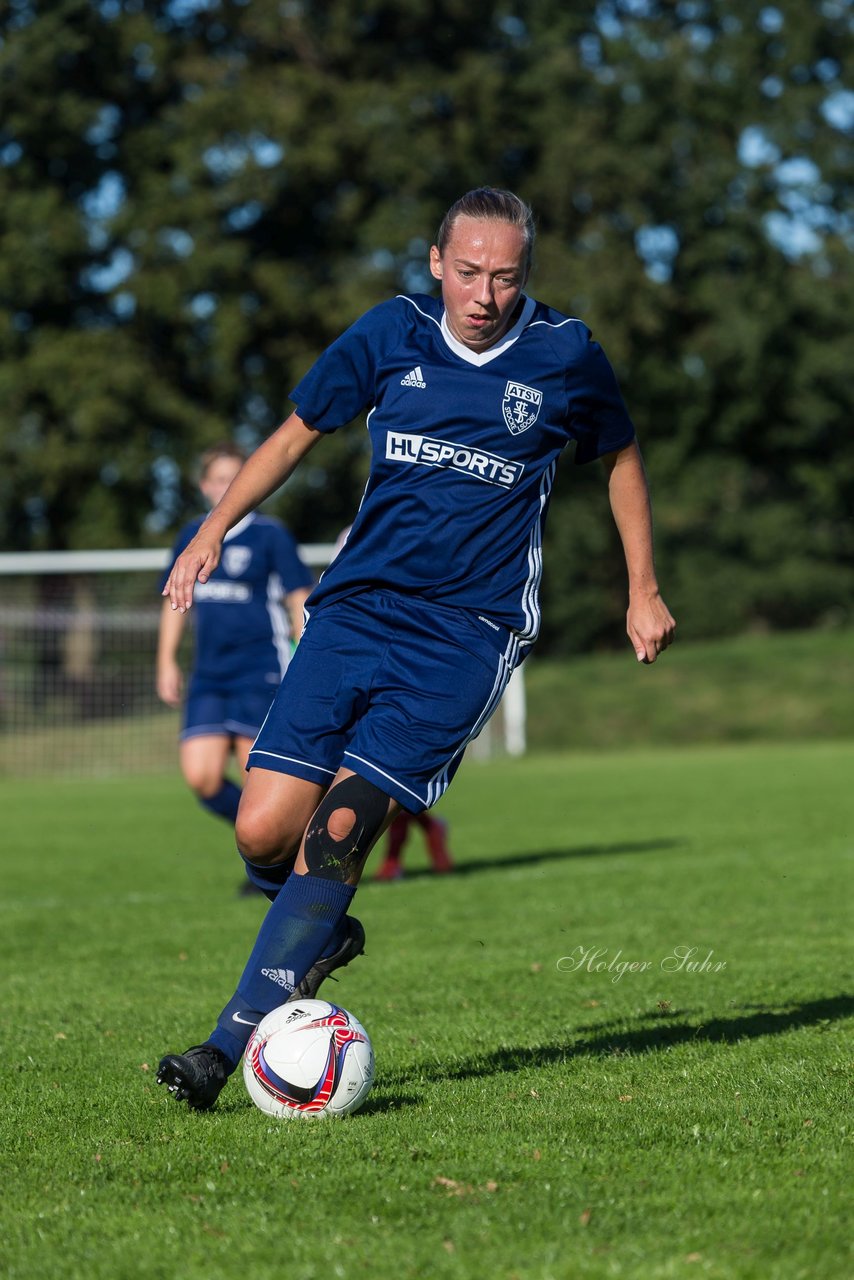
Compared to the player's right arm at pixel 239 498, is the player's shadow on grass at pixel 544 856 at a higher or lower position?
lower

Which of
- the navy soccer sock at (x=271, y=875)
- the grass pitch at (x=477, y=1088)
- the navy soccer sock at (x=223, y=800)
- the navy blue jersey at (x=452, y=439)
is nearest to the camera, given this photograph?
the grass pitch at (x=477, y=1088)

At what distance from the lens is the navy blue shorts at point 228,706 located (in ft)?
29.7

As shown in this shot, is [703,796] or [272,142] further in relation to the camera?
[272,142]

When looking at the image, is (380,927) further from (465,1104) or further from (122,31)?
(122,31)

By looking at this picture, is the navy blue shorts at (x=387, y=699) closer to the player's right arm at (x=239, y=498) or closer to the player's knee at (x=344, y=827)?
the player's knee at (x=344, y=827)

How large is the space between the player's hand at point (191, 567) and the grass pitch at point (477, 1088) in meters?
1.30

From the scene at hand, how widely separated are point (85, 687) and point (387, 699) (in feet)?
63.6

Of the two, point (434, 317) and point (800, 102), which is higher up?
point (800, 102)

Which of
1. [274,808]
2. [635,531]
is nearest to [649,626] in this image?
[635,531]

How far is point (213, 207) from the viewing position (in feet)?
106

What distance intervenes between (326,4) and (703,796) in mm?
24194

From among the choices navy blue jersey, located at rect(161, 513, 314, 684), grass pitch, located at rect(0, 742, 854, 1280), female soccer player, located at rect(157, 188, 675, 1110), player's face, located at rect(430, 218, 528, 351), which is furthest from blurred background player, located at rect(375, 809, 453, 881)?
player's face, located at rect(430, 218, 528, 351)

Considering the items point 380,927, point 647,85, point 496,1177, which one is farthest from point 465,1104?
point 647,85

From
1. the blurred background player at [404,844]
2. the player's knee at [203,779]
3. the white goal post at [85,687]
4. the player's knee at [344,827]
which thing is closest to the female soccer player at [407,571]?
the player's knee at [344,827]
